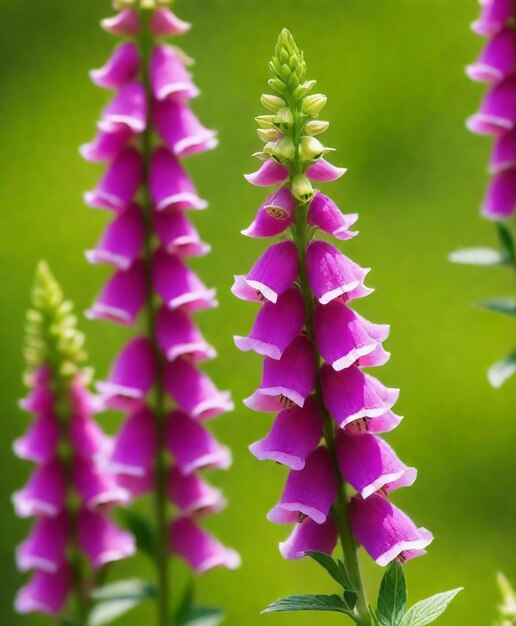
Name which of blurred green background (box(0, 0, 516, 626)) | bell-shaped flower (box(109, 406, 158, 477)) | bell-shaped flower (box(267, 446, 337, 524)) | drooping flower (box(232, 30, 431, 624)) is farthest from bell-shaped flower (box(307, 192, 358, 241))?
blurred green background (box(0, 0, 516, 626))

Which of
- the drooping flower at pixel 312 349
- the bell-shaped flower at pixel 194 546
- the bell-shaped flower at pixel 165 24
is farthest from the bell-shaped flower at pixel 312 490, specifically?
the bell-shaped flower at pixel 165 24

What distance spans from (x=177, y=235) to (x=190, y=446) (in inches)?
13.0

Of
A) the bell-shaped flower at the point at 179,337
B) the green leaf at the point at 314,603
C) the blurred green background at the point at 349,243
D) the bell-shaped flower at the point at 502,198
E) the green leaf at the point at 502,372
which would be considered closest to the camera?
the green leaf at the point at 314,603

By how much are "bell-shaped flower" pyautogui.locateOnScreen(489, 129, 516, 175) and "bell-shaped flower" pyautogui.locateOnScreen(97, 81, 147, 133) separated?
545 mm

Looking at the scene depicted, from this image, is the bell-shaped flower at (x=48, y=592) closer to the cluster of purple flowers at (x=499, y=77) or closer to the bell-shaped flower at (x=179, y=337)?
the bell-shaped flower at (x=179, y=337)

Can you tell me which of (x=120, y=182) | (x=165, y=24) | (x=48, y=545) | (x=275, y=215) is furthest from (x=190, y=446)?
(x=275, y=215)

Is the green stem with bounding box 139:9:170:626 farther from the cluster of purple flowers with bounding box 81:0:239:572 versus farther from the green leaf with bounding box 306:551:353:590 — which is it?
the green leaf with bounding box 306:551:353:590

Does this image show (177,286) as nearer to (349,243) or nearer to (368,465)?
(368,465)

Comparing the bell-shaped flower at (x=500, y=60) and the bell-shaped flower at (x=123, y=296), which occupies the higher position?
the bell-shaped flower at (x=500, y=60)

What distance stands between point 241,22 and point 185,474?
8.00 feet

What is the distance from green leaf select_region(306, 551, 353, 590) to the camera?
106 cm

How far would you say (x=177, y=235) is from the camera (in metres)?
1.68

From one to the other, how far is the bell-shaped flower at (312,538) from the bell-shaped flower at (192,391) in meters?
0.52

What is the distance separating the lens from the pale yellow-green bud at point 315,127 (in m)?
1.04
